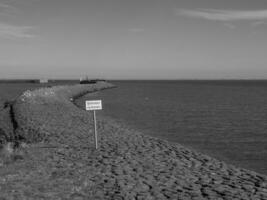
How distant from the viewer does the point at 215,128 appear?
99.8ft

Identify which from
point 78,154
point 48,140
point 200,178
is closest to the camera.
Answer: point 200,178

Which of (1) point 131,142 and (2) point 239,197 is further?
(1) point 131,142

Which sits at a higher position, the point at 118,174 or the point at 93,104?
the point at 93,104

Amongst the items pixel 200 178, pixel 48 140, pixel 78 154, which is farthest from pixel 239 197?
pixel 48 140

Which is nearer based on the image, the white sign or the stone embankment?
the stone embankment

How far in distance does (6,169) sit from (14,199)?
115 inches

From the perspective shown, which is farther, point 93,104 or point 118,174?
point 93,104

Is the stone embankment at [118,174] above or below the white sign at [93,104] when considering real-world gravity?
below

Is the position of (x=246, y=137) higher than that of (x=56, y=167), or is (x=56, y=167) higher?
(x=56, y=167)

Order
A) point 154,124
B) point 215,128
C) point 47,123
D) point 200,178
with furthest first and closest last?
point 154,124
point 215,128
point 47,123
point 200,178

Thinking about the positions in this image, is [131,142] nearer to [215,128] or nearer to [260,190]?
[260,190]

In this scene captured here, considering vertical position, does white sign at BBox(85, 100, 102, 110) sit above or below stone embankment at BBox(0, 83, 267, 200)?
above

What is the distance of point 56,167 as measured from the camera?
1137cm

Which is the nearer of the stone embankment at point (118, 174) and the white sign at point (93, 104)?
the stone embankment at point (118, 174)
